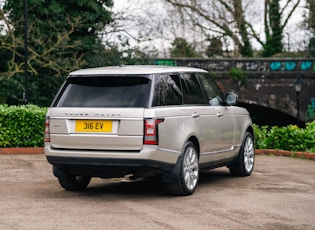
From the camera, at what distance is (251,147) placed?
1252cm

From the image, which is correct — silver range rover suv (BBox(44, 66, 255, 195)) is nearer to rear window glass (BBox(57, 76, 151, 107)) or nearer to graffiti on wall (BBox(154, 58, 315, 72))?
rear window glass (BBox(57, 76, 151, 107))

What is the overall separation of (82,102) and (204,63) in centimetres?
3000

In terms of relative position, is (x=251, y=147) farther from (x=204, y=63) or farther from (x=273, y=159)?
(x=204, y=63)

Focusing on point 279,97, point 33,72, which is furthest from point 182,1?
point 33,72

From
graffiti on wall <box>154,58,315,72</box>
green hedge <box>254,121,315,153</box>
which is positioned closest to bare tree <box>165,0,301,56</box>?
graffiti on wall <box>154,58,315,72</box>

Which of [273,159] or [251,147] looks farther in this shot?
[273,159]

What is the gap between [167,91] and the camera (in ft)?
32.0

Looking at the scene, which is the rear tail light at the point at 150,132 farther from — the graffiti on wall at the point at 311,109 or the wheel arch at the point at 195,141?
the graffiti on wall at the point at 311,109

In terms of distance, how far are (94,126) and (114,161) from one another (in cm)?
51

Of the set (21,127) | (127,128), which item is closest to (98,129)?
(127,128)

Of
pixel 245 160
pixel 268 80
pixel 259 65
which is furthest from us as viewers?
pixel 268 80

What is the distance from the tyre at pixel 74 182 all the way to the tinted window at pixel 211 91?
6.95 feet

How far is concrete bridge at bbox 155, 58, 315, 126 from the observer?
131ft

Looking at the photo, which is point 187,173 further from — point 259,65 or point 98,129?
point 259,65
